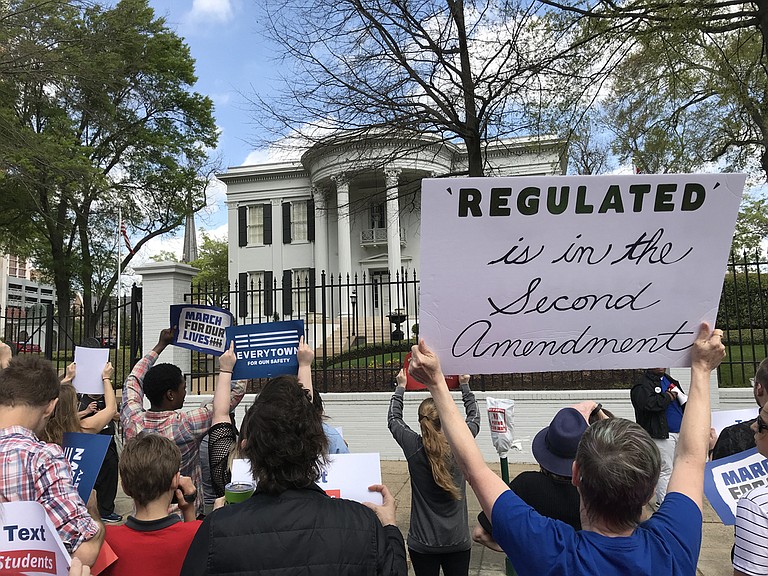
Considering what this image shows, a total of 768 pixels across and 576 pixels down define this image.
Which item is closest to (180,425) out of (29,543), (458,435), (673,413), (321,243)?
(29,543)

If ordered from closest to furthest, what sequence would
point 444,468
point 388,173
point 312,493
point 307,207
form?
1. point 312,493
2. point 444,468
3. point 388,173
4. point 307,207

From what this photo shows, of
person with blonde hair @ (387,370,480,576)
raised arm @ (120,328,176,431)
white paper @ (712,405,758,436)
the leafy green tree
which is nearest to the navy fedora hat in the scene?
person with blonde hair @ (387,370,480,576)

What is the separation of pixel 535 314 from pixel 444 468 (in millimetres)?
1479

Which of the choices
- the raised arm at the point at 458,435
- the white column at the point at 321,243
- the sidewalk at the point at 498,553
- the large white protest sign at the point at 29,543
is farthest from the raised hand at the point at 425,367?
the white column at the point at 321,243

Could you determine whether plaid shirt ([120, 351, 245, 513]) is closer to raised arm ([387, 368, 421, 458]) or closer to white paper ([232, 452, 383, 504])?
white paper ([232, 452, 383, 504])

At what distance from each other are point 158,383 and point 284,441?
1.96 m

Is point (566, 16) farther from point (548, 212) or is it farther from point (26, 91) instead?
point (26, 91)

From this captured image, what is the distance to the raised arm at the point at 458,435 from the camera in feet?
5.56

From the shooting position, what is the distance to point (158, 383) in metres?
3.49

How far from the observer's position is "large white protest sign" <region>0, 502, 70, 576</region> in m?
2.04

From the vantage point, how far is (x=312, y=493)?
183cm

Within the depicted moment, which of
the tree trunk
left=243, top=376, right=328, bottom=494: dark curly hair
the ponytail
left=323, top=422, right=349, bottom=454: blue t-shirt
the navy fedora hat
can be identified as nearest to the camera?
left=243, top=376, right=328, bottom=494: dark curly hair

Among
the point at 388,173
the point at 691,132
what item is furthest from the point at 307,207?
the point at 691,132

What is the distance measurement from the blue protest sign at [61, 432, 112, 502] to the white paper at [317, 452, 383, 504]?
42.8 inches
